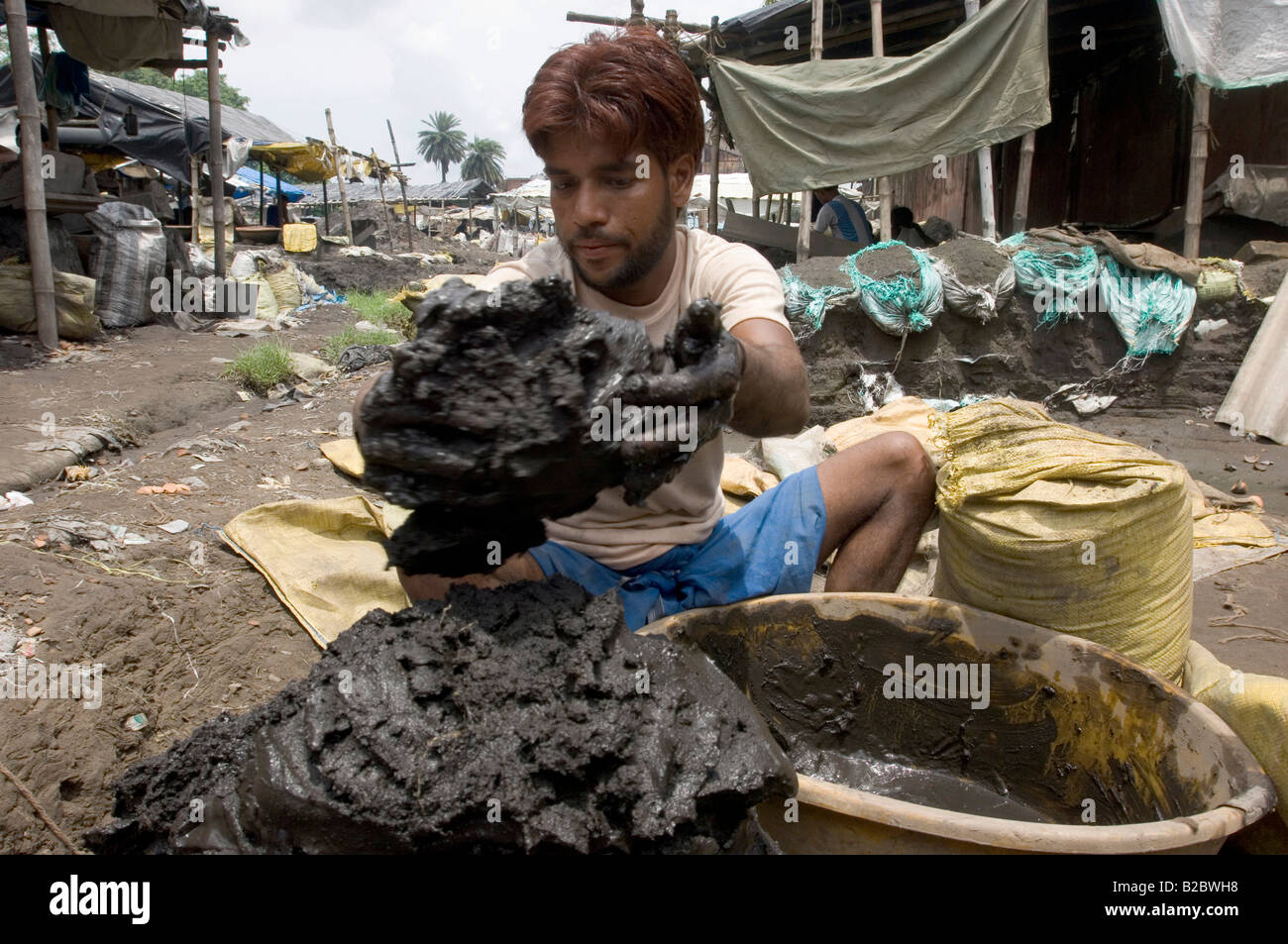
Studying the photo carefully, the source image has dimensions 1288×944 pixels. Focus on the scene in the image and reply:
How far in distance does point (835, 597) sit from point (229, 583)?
7.01 ft

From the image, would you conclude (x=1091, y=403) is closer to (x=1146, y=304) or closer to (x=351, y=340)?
(x=1146, y=304)

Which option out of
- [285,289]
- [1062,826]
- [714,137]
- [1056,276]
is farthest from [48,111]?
[1062,826]

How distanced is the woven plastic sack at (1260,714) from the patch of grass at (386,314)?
8.13 m

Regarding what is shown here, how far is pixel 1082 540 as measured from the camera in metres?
1.79

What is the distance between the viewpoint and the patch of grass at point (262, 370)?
20.2 ft

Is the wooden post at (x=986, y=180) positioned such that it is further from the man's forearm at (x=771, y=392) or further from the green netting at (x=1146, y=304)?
the man's forearm at (x=771, y=392)

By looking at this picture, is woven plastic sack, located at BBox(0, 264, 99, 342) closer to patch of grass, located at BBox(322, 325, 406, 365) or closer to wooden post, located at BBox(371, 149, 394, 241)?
patch of grass, located at BBox(322, 325, 406, 365)

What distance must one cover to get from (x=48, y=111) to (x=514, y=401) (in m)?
10.3

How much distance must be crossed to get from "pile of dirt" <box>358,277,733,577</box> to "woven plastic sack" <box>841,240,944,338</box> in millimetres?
4957

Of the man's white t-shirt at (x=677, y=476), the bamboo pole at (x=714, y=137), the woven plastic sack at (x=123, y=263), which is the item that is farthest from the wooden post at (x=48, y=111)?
the man's white t-shirt at (x=677, y=476)

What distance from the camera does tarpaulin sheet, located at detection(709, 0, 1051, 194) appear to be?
245 inches

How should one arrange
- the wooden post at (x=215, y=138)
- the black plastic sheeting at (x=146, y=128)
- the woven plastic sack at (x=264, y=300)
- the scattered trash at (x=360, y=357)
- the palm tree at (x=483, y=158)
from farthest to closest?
the palm tree at (x=483, y=158) < the black plastic sheeting at (x=146, y=128) < the woven plastic sack at (x=264, y=300) < the wooden post at (x=215, y=138) < the scattered trash at (x=360, y=357)

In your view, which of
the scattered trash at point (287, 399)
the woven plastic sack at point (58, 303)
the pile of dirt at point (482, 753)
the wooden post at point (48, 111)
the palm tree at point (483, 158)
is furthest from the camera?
the palm tree at point (483, 158)

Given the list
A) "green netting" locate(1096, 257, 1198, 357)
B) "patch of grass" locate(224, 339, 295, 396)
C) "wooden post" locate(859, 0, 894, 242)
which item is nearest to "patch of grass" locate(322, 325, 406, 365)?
"patch of grass" locate(224, 339, 295, 396)
